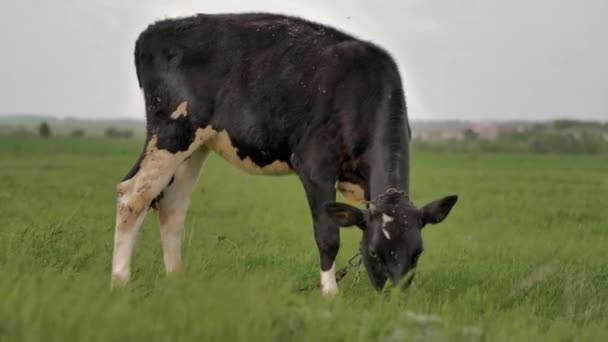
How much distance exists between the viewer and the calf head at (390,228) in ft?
23.4

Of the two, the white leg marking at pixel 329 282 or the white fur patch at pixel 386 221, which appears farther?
the white leg marking at pixel 329 282

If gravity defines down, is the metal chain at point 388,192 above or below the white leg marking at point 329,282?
above

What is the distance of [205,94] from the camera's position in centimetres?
922

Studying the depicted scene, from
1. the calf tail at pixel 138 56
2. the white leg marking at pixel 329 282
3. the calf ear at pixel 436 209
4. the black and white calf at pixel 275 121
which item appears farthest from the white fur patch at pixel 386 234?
the calf tail at pixel 138 56

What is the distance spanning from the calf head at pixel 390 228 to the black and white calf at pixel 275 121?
0.05ft

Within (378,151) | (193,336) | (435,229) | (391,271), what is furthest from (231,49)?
(435,229)

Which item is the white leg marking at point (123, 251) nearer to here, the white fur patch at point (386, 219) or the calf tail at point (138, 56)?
the calf tail at point (138, 56)

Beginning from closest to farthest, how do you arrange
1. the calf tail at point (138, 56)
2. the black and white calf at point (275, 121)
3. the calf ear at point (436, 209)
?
the calf ear at point (436, 209) → the black and white calf at point (275, 121) → the calf tail at point (138, 56)

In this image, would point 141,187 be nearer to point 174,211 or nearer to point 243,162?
point 174,211

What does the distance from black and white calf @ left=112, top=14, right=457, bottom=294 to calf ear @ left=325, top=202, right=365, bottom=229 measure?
0.04 ft

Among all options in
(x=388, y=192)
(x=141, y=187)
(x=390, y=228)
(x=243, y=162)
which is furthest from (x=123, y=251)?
(x=390, y=228)


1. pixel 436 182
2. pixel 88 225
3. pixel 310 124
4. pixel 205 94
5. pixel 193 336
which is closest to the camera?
pixel 193 336

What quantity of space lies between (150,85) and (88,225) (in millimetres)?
3972

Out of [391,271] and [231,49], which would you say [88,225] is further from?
[391,271]
